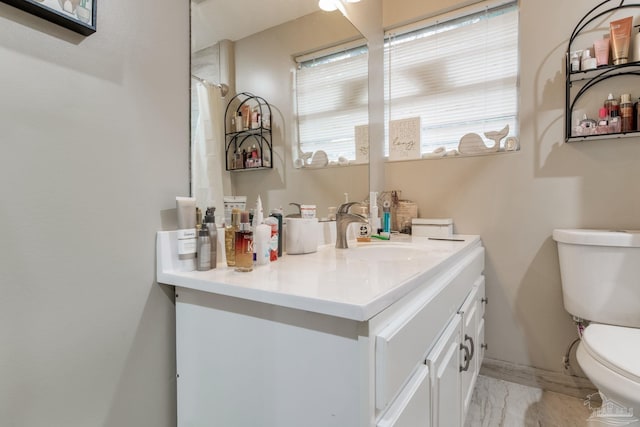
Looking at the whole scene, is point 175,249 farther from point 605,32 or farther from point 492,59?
point 605,32

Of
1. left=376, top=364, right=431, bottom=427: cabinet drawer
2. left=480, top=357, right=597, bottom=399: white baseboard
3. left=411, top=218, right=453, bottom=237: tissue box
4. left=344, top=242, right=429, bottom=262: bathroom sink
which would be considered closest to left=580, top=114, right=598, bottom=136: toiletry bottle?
left=411, top=218, right=453, bottom=237: tissue box

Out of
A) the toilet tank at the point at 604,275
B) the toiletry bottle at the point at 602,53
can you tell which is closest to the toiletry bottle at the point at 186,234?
the toilet tank at the point at 604,275

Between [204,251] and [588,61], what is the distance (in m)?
1.73

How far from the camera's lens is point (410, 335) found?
2.03ft

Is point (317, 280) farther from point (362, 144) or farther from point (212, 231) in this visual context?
point (362, 144)

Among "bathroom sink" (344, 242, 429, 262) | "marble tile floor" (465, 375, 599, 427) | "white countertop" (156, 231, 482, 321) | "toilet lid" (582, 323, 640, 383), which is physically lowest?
"marble tile floor" (465, 375, 599, 427)

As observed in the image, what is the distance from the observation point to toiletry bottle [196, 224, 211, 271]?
0.77 metres

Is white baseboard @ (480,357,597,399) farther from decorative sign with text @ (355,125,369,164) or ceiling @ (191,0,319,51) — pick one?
ceiling @ (191,0,319,51)

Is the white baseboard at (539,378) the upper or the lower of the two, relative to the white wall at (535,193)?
lower

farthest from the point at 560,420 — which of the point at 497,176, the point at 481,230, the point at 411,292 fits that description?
the point at 411,292

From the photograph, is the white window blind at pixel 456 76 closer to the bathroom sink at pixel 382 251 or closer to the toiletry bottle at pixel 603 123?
the toiletry bottle at pixel 603 123

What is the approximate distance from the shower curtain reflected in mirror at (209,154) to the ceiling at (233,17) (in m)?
0.14

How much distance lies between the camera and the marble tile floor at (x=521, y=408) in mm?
1319

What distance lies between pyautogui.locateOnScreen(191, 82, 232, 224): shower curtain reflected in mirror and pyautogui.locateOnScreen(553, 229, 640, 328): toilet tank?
141 cm
